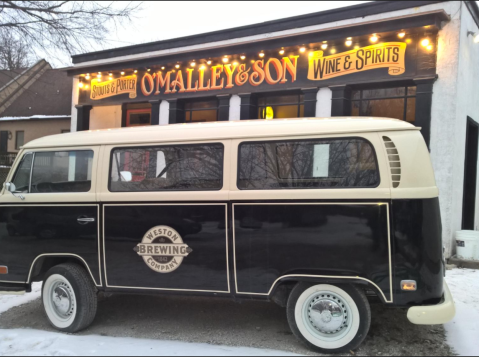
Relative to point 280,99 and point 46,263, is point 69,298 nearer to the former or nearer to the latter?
point 46,263

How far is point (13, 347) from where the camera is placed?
4031 mm

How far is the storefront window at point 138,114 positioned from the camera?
452 inches

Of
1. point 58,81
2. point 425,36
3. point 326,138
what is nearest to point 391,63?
point 425,36

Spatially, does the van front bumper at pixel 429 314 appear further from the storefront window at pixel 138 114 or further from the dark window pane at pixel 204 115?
the storefront window at pixel 138 114

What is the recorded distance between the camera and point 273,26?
29.5ft

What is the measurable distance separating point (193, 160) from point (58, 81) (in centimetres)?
2459

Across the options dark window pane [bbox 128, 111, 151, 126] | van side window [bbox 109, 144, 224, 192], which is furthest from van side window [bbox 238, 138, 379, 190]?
dark window pane [bbox 128, 111, 151, 126]

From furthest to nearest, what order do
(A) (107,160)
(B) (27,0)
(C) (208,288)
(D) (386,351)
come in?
1. (B) (27,0)
2. (A) (107,160)
3. (C) (208,288)
4. (D) (386,351)

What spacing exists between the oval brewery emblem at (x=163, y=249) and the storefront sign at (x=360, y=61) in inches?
229

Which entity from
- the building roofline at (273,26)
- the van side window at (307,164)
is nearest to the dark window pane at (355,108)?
the building roofline at (273,26)

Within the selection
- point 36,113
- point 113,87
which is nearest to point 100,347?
point 113,87

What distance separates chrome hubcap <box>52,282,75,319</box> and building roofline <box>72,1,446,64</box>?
277 inches

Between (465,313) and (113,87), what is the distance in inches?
411

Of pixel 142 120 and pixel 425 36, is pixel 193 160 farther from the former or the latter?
pixel 142 120
